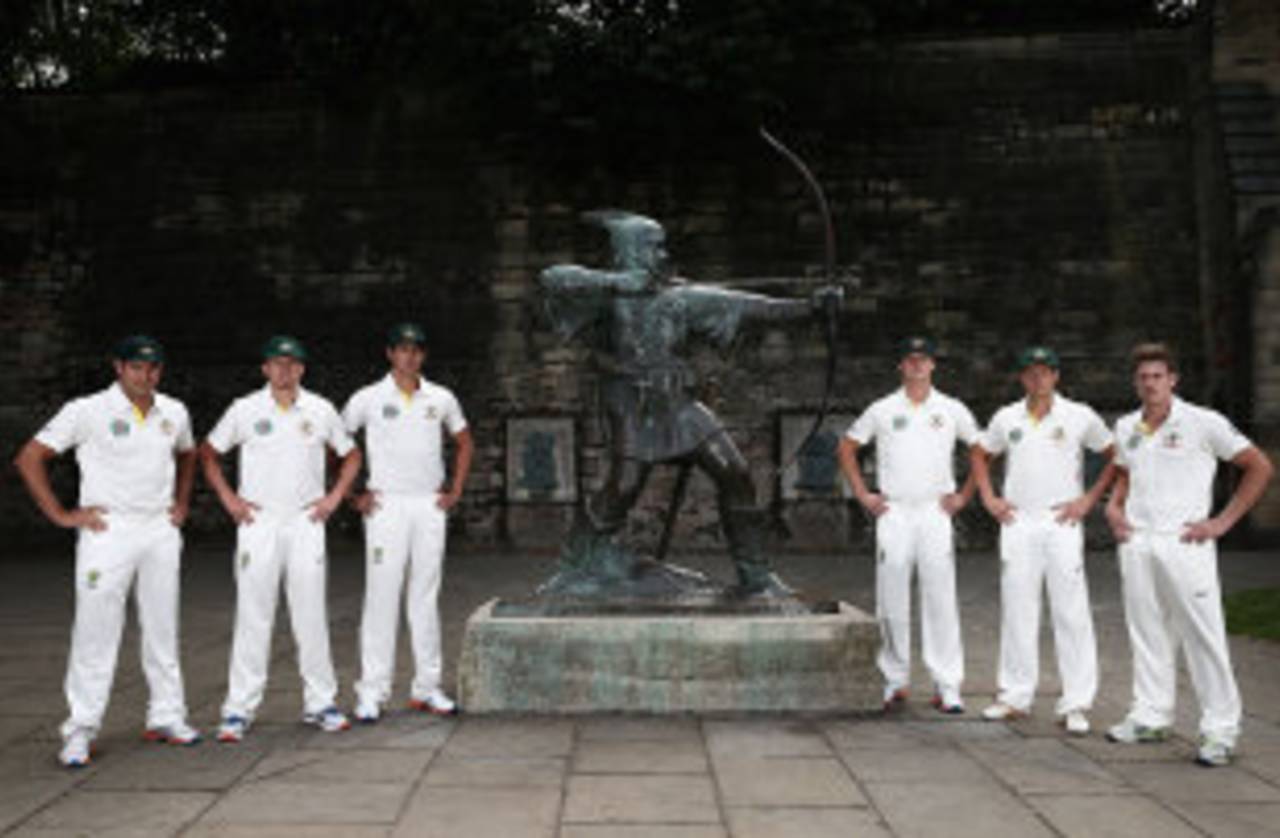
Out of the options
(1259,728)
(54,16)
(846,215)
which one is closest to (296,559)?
(1259,728)

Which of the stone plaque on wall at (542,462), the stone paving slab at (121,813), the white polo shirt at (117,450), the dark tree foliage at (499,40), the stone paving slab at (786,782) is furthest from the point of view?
the stone plaque on wall at (542,462)

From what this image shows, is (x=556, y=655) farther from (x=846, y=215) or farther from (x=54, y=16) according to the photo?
(x=54, y=16)

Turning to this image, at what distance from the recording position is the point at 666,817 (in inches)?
151

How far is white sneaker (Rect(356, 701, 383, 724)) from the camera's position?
528 cm

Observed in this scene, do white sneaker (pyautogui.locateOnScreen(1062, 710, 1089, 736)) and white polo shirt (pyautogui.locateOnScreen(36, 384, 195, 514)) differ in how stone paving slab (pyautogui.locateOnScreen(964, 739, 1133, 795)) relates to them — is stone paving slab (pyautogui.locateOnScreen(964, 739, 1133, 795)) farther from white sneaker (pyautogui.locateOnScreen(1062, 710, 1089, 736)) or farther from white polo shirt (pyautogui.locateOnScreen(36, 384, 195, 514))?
white polo shirt (pyautogui.locateOnScreen(36, 384, 195, 514))

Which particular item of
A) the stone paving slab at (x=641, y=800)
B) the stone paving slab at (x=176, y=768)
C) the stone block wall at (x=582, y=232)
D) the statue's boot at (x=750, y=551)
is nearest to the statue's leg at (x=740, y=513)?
the statue's boot at (x=750, y=551)

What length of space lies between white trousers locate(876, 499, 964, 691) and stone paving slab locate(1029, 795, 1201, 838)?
1515 millimetres

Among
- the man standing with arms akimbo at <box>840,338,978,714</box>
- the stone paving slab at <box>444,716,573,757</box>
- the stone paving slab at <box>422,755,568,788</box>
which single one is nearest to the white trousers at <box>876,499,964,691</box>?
the man standing with arms akimbo at <box>840,338,978,714</box>

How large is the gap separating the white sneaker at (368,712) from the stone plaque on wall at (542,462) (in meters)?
9.04

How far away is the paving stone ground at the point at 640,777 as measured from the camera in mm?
3791

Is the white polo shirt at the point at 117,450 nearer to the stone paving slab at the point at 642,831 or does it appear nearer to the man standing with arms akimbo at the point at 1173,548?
the stone paving slab at the point at 642,831

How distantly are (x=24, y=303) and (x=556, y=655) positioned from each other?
13.2 meters

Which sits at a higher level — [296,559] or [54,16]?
[54,16]

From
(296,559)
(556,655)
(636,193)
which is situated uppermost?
(636,193)
